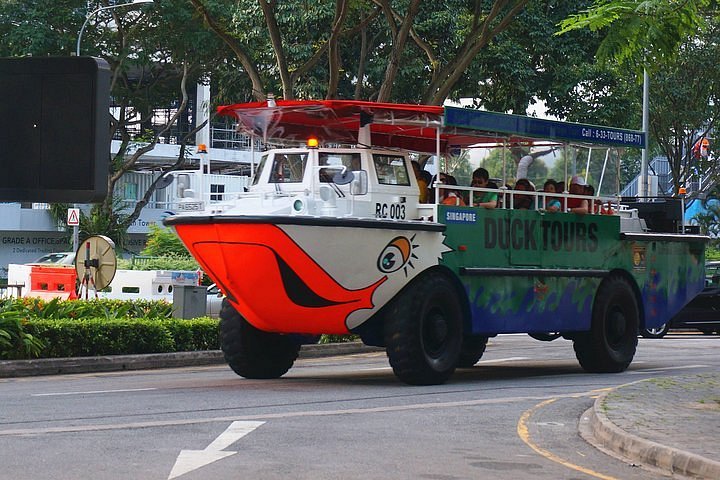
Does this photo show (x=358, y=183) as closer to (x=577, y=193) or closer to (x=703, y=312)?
(x=577, y=193)

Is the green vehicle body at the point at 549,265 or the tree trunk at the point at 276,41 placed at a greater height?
the tree trunk at the point at 276,41

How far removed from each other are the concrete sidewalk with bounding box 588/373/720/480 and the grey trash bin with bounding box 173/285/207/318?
962cm

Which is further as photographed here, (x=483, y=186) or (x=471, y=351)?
(x=471, y=351)

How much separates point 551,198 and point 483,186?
157 centimetres

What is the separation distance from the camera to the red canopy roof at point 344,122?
16.5 m

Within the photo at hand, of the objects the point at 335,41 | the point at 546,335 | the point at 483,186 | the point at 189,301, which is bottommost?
the point at 546,335

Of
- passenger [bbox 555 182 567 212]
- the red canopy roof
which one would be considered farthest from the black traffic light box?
passenger [bbox 555 182 567 212]

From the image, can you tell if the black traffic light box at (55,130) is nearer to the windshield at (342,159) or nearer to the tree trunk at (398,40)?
the windshield at (342,159)

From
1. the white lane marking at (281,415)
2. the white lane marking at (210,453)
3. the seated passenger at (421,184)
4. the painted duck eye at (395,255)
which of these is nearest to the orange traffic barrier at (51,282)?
the seated passenger at (421,184)

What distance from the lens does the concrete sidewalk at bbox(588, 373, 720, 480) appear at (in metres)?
10.2

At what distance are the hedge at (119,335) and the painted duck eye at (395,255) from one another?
5.85 m

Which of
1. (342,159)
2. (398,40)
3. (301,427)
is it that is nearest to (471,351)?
(342,159)

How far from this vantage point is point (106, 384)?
16.8 m

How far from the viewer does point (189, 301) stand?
23.5m
